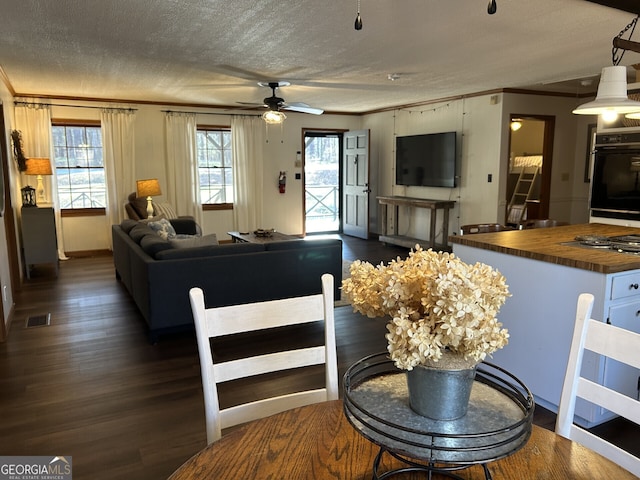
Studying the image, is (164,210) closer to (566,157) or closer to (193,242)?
(193,242)

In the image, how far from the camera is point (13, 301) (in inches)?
→ 187

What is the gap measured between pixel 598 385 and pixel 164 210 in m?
6.79

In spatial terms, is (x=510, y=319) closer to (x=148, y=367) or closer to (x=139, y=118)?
(x=148, y=367)

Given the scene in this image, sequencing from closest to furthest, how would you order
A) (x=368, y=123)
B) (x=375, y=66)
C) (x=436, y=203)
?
(x=375, y=66) → (x=436, y=203) → (x=368, y=123)

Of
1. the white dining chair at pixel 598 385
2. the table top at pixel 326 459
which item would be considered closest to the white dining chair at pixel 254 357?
the table top at pixel 326 459

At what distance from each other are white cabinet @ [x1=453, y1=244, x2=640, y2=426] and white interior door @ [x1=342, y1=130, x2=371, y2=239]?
19.1ft

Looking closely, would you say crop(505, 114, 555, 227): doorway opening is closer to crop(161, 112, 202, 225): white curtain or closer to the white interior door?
the white interior door

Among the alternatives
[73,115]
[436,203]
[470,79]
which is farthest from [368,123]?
[73,115]

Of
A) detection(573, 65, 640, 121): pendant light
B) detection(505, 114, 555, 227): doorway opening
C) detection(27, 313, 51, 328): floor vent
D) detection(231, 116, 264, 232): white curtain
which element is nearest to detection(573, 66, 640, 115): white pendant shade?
detection(573, 65, 640, 121): pendant light

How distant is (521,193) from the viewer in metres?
8.38

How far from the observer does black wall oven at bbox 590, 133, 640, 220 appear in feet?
12.2

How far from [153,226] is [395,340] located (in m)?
4.79

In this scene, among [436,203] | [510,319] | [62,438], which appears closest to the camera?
[62,438]

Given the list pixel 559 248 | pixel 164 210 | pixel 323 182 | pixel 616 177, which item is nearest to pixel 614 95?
pixel 559 248
